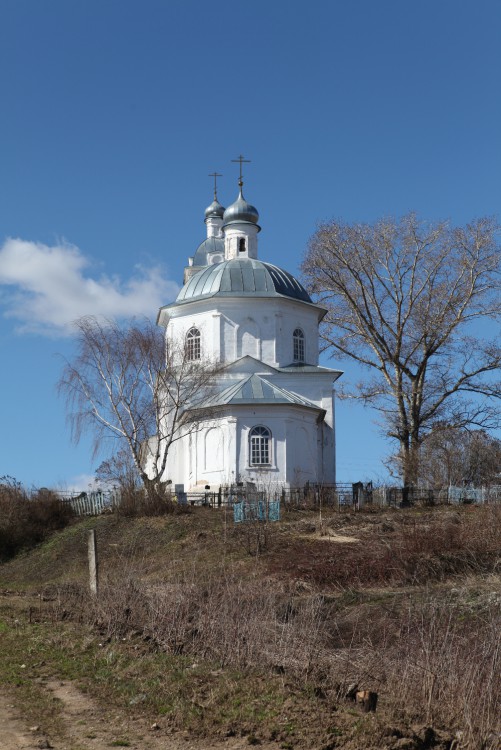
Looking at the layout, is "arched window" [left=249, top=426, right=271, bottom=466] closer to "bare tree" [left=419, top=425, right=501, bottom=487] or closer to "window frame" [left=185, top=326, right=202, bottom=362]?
"window frame" [left=185, top=326, right=202, bottom=362]

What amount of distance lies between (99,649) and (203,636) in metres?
1.18

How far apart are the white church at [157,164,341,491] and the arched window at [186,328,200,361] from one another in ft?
0.12

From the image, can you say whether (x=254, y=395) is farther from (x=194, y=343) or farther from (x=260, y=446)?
(x=194, y=343)

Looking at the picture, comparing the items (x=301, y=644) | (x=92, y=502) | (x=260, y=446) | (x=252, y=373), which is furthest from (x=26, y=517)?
(x=301, y=644)

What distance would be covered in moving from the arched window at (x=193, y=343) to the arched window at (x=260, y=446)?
16.5 ft

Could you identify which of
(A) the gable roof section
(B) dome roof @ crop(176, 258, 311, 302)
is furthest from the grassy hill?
(B) dome roof @ crop(176, 258, 311, 302)

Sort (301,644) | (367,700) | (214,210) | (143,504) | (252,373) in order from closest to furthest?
(367,700), (301,644), (143,504), (252,373), (214,210)

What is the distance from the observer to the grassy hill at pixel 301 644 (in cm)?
742

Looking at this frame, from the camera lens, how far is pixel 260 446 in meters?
29.8

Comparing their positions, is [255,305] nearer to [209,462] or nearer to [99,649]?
[209,462]

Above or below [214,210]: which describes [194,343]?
below

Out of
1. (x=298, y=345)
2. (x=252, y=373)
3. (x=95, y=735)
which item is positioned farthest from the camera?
(x=298, y=345)

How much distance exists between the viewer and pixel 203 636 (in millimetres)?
9766

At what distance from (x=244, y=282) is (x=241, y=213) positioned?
4061 millimetres
